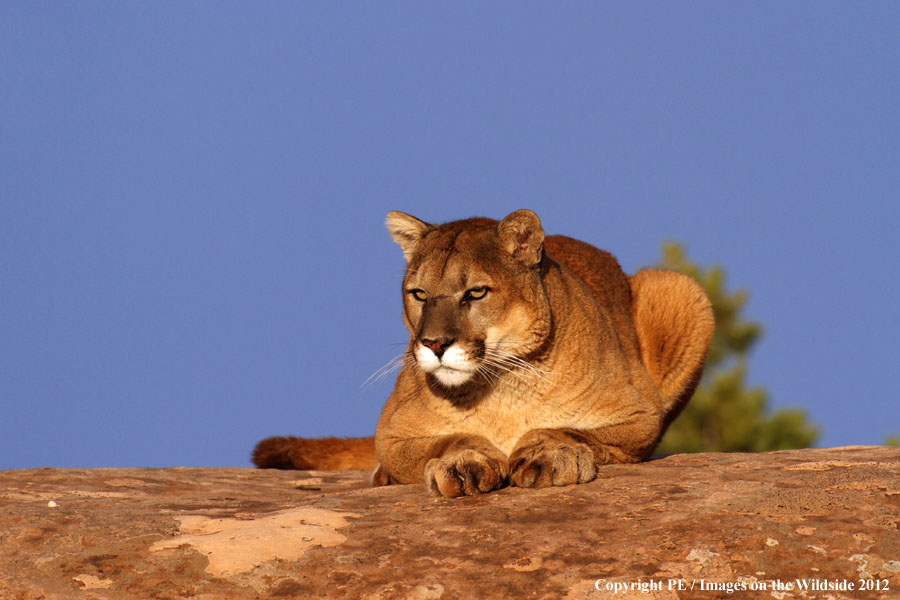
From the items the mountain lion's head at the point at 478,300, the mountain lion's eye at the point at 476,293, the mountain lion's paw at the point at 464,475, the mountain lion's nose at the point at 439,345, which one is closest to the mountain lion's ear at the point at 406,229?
the mountain lion's head at the point at 478,300

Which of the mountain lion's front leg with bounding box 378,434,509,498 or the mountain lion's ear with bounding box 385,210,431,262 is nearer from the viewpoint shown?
the mountain lion's front leg with bounding box 378,434,509,498

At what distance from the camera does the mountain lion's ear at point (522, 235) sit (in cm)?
603

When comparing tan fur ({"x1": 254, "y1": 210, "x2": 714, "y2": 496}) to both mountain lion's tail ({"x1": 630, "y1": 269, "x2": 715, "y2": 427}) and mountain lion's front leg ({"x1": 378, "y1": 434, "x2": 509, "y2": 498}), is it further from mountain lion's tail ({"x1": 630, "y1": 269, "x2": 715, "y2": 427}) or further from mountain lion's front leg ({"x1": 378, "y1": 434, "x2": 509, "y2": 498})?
mountain lion's tail ({"x1": 630, "y1": 269, "x2": 715, "y2": 427})

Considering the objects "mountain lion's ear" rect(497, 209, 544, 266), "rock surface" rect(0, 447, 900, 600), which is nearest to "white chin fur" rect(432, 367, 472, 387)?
"rock surface" rect(0, 447, 900, 600)

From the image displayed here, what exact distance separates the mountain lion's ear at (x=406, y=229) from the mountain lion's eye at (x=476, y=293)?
2.81 ft

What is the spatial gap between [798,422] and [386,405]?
16255 millimetres

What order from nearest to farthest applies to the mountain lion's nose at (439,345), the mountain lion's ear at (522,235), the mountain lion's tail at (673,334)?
1. the mountain lion's nose at (439,345)
2. the mountain lion's ear at (522,235)
3. the mountain lion's tail at (673,334)

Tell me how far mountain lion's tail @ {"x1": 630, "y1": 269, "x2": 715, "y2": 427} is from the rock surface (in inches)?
98.0

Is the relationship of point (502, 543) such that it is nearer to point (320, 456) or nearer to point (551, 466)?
point (551, 466)

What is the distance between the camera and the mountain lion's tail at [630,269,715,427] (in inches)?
308

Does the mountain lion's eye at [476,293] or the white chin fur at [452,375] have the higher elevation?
the mountain lion's eye at [476,293]

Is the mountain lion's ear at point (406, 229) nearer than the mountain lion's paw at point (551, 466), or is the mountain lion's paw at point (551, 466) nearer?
the mountain lion's paw at point (551, 466)

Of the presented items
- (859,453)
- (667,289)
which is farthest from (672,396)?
(859,453)

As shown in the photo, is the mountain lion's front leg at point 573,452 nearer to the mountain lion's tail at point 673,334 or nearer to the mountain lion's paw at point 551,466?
the mountain lion's paw at point 551,466
